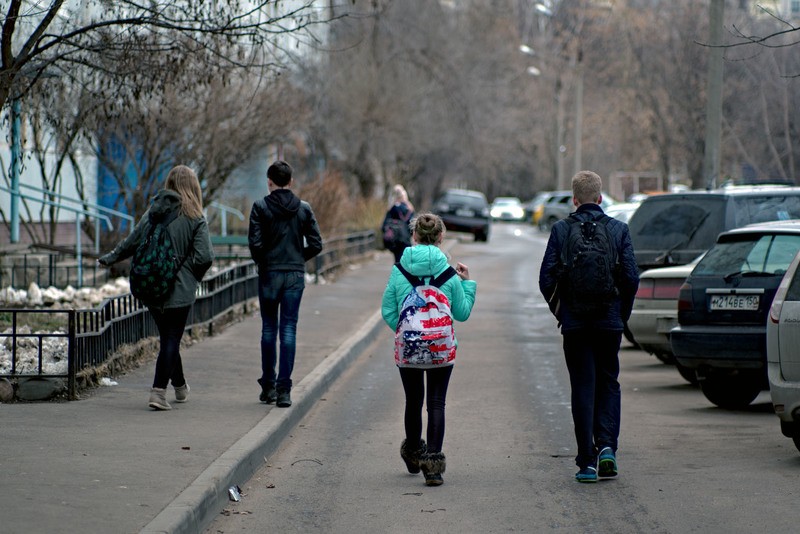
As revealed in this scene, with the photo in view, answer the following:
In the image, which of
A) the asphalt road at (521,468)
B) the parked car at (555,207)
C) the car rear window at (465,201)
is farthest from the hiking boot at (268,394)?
the parked car at (555,207)

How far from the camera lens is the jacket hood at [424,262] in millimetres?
7770

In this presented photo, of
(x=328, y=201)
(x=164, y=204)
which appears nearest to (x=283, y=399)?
(x=164, y=204)

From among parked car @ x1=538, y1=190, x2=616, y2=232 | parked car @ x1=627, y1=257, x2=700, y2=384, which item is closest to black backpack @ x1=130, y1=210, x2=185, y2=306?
parked car @ x1=627, y1=257, x2=700, y2=384

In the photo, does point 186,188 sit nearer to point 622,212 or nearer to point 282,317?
point 282,317

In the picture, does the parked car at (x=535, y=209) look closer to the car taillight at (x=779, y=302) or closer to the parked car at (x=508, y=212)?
the parked car at (x=508, y=212)

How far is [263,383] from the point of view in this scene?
33.5 ft

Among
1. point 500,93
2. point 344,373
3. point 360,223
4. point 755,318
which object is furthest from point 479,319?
point 500,93

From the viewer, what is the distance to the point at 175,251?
9.70m

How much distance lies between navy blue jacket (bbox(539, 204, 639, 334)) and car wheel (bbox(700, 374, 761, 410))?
11.9ft

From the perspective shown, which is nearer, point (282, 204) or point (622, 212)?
point (282, 204)

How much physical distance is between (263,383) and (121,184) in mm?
11629

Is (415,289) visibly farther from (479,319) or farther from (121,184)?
(121,184)

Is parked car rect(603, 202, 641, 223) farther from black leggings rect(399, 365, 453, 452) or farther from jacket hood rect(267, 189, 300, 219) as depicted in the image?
black leggings rect(399, 365, 453, 452)

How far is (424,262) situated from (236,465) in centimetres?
164
